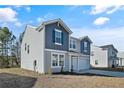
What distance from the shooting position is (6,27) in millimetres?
32938

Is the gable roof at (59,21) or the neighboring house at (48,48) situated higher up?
the gable roof at (59,21)

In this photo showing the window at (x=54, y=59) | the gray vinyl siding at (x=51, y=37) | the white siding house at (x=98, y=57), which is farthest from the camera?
the white siding house at (x=98, y=57)

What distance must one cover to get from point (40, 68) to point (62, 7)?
7238mm

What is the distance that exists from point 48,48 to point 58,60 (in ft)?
8.09

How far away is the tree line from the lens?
34.3 metres

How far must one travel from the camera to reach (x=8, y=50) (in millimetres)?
35500

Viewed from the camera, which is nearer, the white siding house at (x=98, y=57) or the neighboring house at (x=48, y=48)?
the neighboring house at (x=48, y=48)

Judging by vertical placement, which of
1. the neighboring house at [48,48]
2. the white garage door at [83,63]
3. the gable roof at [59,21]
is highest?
the gable roof at [59,21]

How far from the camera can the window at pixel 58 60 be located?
2683cm

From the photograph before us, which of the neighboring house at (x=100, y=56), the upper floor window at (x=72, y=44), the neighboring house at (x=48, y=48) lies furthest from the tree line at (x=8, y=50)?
the neighboring house at (x=100, y=56)

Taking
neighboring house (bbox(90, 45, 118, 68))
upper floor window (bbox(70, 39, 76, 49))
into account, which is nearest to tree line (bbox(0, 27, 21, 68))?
upper floor window (bbox(70, 39, 76, 49))

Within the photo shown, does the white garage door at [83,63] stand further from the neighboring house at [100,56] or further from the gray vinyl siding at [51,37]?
the neighboring house at [100,56]

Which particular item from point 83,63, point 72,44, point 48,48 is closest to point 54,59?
point 48,48
